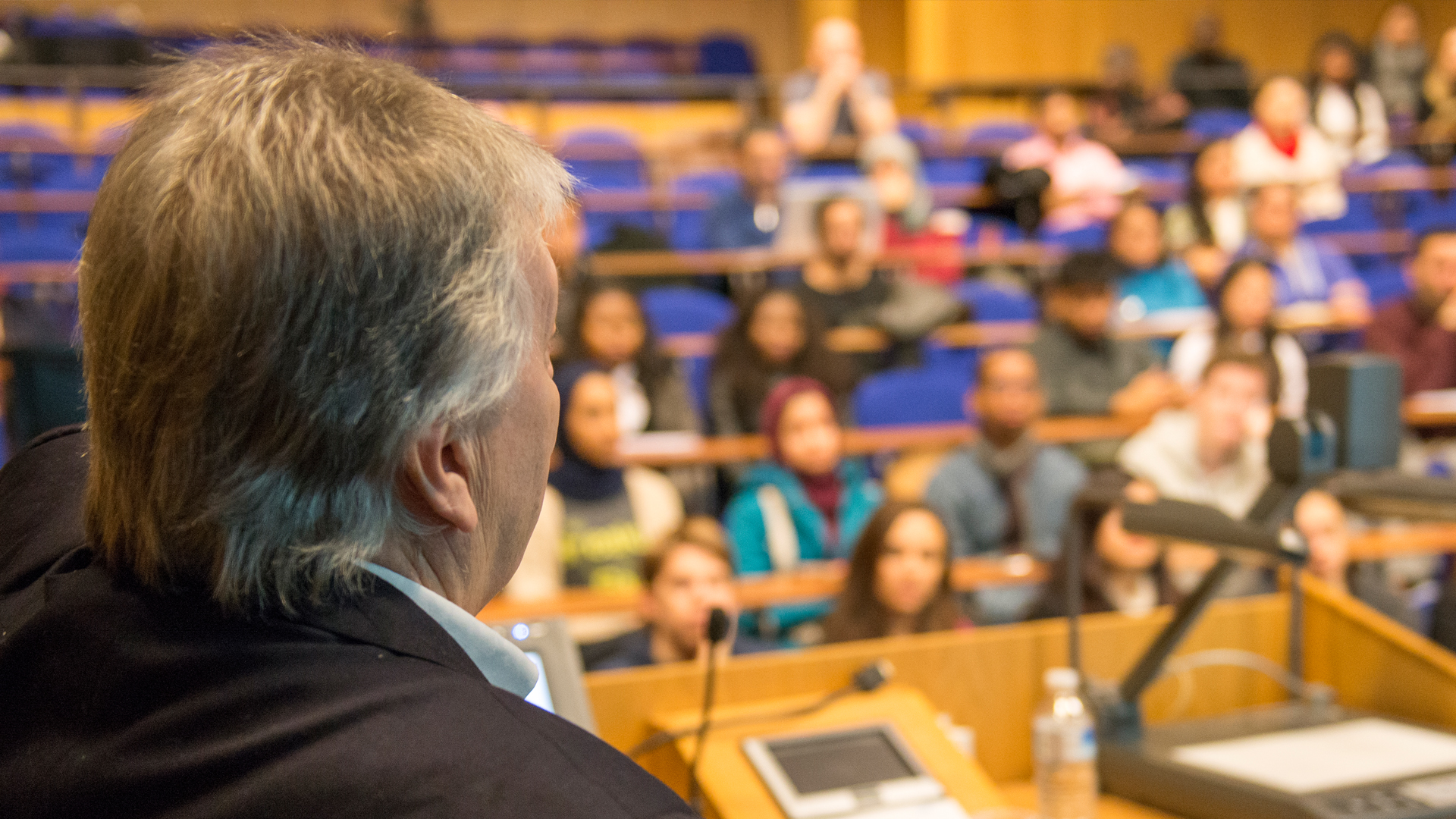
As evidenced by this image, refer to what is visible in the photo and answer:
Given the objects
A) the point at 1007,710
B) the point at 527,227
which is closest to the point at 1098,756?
the point at 1007,710

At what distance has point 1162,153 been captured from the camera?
5875 mm

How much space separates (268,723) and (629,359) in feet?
9.82

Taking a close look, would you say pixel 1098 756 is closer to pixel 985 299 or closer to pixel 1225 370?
pixel 1225 370

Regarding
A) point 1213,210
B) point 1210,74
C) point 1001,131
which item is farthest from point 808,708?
point 1210,74

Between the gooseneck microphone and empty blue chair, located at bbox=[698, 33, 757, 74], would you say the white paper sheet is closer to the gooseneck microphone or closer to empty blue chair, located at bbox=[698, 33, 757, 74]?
the gooseneck microphone

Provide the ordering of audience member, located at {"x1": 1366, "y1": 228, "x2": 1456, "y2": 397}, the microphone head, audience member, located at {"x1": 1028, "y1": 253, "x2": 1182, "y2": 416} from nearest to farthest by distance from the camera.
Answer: the microphone head
audience member, located at {"x1": 1028, "y1": 253, "x2": 1182, "y2": 416}
audience member, located at {"x1": 1366, "y1": 228, "x2": 1456, "y2": 397}

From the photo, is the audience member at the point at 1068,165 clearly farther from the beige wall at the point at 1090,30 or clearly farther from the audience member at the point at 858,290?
the beige wall at the point at 1090,30

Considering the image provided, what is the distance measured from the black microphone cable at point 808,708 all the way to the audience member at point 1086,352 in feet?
8.39

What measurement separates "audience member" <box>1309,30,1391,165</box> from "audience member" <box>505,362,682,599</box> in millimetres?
4714

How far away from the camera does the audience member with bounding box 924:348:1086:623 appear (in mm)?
2916

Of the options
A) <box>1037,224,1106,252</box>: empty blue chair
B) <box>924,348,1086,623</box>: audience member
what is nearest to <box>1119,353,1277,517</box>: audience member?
<box>924,348,1086,623</box>: audience member

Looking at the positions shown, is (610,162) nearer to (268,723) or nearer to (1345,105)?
(1345,105)

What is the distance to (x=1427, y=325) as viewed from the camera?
378 cm

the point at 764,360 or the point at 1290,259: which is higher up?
the point at 1290,259
